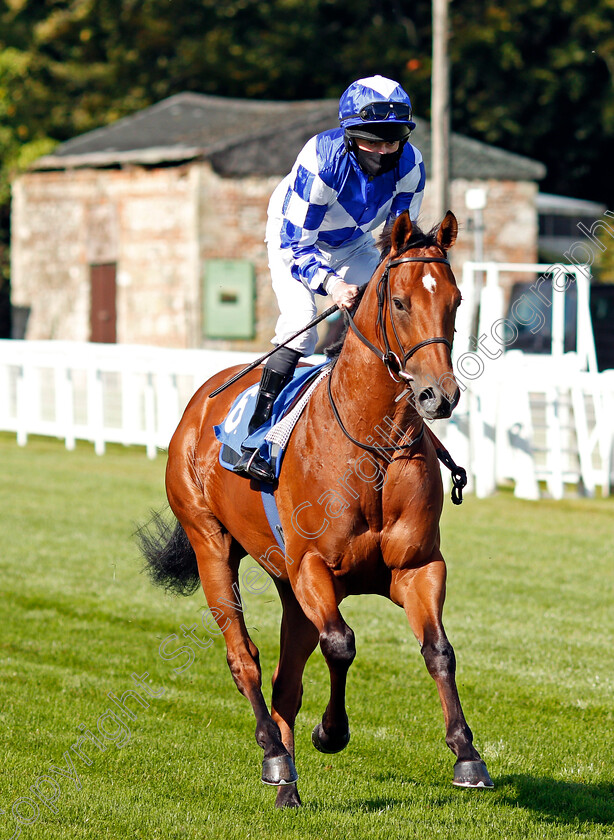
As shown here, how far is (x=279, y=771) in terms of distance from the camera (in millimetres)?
4086

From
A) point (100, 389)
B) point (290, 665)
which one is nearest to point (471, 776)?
point (290, 665)

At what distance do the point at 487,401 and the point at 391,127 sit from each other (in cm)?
736

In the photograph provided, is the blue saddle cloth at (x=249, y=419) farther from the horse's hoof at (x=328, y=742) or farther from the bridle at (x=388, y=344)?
the horse's hoof at (x=328, y=742)

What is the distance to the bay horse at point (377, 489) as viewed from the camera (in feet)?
12.1

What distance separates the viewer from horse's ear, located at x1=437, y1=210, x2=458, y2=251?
382 cm

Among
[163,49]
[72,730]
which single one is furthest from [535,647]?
[163,49]

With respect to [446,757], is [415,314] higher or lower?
higher

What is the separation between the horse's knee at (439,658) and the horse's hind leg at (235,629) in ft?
2.30

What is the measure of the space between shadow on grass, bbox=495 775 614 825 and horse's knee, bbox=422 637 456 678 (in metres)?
0.86

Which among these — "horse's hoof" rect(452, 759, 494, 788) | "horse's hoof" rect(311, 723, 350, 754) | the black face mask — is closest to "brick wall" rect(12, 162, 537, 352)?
the black face mask

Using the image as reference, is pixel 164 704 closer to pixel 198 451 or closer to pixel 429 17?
pixel 198 451

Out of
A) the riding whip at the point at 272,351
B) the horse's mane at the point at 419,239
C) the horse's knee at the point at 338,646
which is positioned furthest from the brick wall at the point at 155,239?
the horse's knee at the point at 338,646

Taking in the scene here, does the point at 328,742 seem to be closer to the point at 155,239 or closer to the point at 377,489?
the point at 377,489

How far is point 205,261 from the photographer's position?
22344mm
